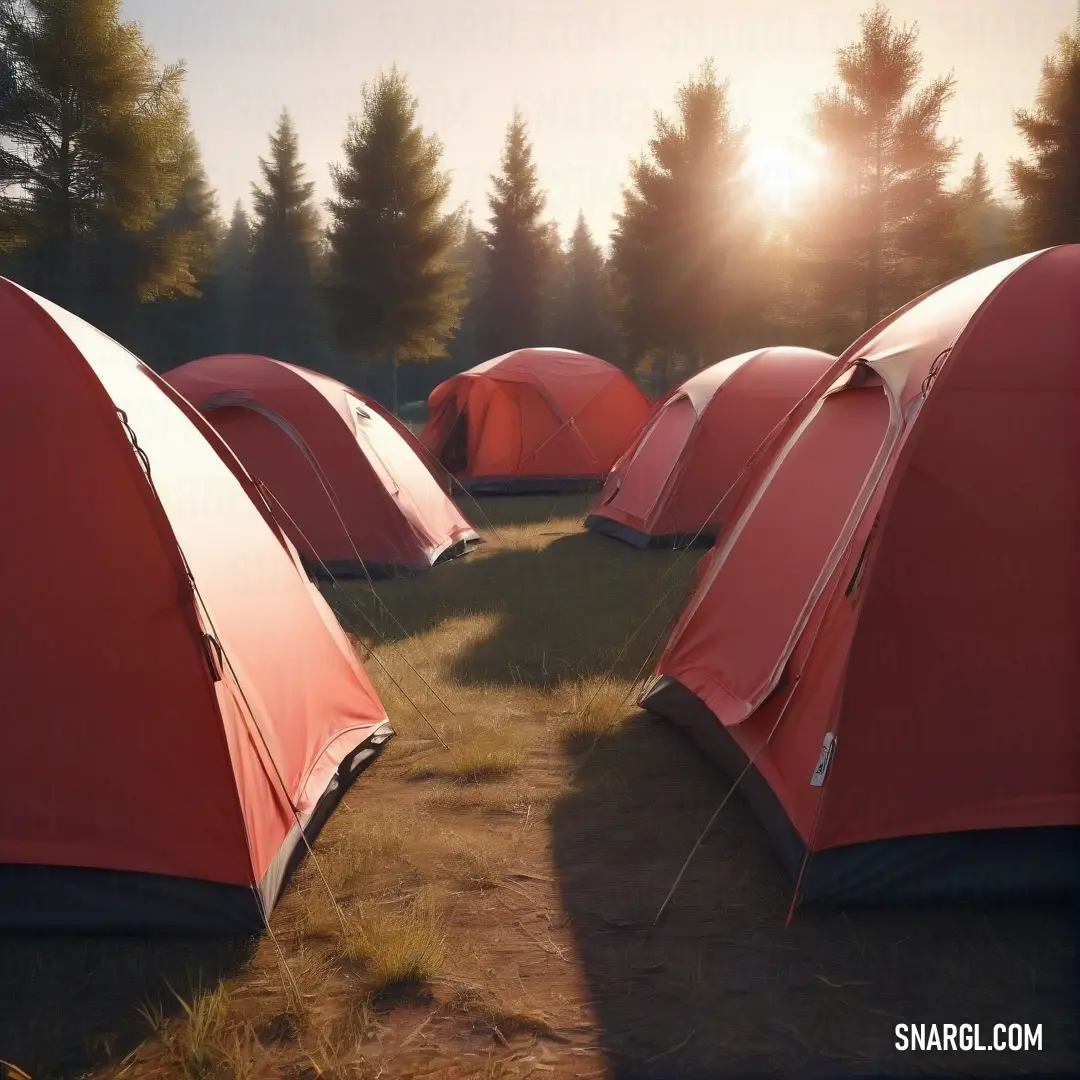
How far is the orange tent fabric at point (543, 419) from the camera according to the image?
50.3ft

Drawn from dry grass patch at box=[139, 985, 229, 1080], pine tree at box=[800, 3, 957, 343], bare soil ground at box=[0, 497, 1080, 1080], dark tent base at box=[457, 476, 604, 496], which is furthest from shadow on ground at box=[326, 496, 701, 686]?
pine tree at box=[800, 3, 957, 343]

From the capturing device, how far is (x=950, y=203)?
18828 millimetres

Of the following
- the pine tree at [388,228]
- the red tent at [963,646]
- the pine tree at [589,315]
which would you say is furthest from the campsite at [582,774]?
the pine tree at [589,315]

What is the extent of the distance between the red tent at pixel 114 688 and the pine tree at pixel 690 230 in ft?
71.6

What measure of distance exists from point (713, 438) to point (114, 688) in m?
7.88

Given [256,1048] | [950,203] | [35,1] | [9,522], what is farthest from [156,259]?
[256,1048]

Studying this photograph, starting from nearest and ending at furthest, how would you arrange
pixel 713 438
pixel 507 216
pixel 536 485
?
pixel 713 438, pixel 536 485, pixel 507 216

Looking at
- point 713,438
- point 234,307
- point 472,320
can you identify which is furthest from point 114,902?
point 234,307

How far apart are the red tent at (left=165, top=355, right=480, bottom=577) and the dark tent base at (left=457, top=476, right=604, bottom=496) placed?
6.00m

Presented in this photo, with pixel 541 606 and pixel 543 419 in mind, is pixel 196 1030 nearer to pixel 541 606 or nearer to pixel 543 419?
pixel 541 606

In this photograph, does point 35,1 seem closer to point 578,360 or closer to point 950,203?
point 578,360

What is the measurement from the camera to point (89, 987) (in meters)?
2.93

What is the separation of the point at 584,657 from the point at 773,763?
8.72 ft

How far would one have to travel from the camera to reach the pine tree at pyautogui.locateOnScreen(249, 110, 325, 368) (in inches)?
1398
